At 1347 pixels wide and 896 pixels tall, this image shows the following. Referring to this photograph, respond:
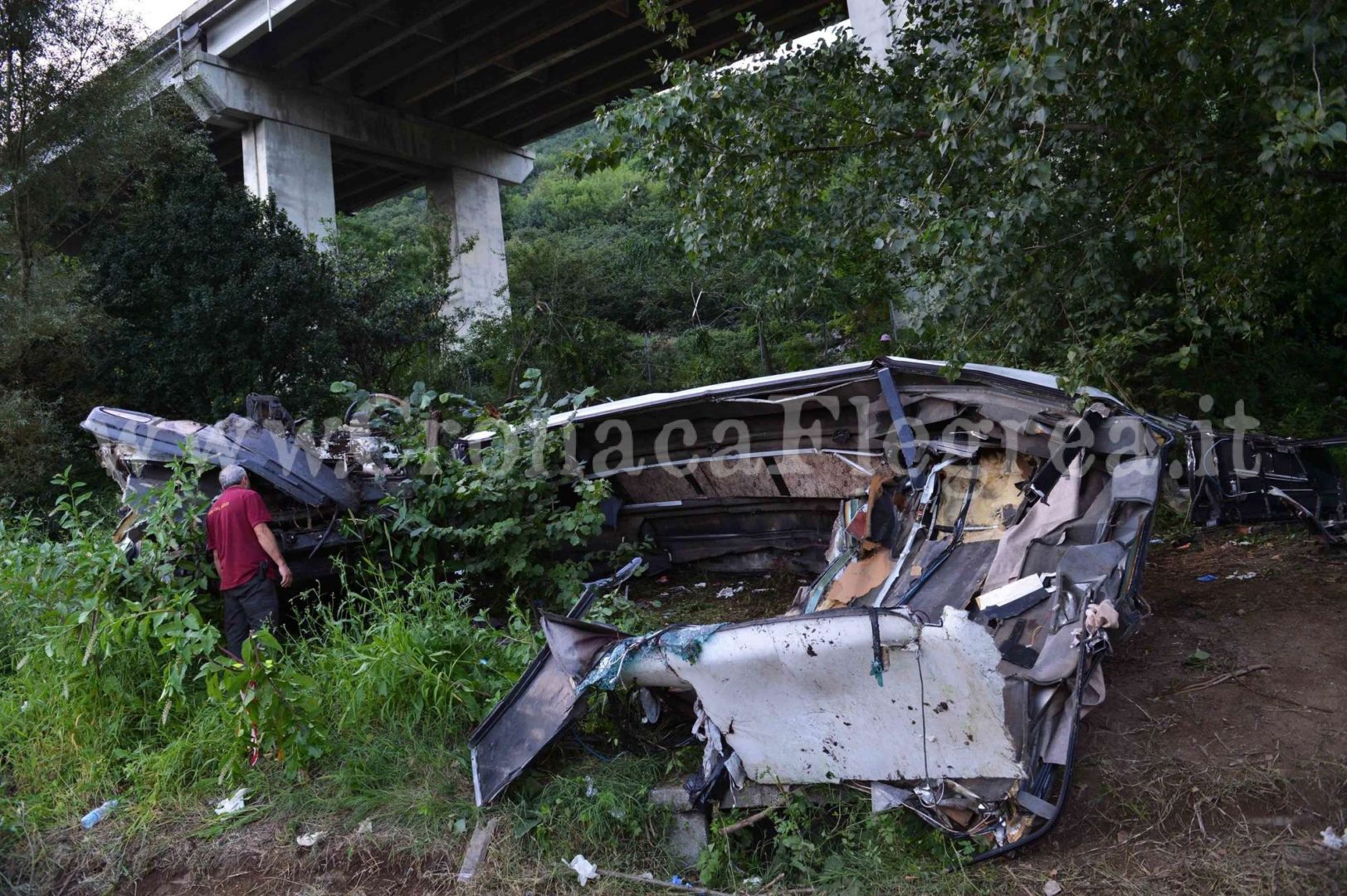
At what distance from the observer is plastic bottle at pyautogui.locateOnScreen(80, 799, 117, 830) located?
12.4ft

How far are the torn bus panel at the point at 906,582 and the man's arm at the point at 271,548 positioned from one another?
1278mm

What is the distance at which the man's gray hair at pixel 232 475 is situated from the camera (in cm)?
476

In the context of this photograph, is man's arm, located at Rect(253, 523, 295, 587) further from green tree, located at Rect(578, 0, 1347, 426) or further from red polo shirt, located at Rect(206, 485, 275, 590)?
green tree, located at Rect(578, 0, 1347, 426)

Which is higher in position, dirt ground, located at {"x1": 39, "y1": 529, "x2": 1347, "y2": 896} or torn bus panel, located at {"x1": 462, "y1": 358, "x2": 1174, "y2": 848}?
torn bus panel, located at {"x1": 462, "y1": 358, "x2": 1174, "y2": 848}

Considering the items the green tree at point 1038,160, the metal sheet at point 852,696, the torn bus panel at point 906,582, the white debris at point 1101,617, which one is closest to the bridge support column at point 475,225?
the green tree at point 1038,160

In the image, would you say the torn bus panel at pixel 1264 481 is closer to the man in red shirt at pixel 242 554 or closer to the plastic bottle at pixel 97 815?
the man in red shirt at pixel 242 554

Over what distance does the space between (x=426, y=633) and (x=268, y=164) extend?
14171 millimetres

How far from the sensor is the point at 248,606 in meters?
4.75

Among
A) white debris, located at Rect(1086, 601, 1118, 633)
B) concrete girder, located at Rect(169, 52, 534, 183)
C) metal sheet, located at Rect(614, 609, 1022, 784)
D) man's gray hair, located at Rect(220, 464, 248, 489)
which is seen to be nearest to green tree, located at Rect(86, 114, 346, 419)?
concrete girder, located at Rect(169, 52, 534, 183)

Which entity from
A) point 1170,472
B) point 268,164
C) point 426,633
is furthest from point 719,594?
point 268,164

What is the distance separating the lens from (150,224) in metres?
11.1

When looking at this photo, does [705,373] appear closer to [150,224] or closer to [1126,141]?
[150,224]

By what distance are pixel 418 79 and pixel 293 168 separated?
297 cm

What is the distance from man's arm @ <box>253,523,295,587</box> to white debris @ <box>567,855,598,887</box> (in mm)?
2392
